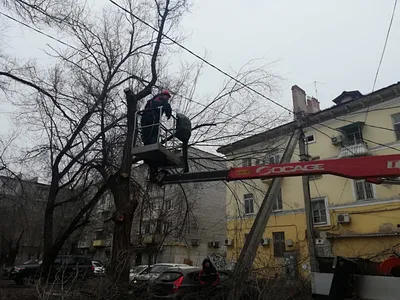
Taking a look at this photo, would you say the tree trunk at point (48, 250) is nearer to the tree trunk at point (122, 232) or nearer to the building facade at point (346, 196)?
the tree trunk at point (122, 232)

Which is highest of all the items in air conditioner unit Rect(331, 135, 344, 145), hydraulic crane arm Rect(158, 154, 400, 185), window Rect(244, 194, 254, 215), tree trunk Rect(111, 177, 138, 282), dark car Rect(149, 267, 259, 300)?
air conditioner unit Rect(331, 135, 344, 145)

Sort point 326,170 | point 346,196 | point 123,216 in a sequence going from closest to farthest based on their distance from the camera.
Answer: point 326,170 → point 123,216 → point 346,196

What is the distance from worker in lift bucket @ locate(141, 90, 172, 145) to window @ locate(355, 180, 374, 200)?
16.9 metres

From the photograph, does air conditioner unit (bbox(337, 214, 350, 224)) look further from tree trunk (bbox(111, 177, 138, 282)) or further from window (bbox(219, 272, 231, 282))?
tree trunk (bbox(111, 177, 138, 282))

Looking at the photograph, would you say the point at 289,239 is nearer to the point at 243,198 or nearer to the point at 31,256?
the point at 243,198

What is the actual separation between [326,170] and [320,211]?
1793cm

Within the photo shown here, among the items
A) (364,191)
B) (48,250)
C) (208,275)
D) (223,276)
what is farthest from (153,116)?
(364,191)

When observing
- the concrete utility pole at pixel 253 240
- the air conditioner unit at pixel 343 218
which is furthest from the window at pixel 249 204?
the concrete utility pole at pixel 253 240

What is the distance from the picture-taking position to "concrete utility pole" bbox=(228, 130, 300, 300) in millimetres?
7331

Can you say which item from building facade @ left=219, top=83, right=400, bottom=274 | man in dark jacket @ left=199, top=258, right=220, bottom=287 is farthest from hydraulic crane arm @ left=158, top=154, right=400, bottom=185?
building facade @ left=219, top=83, right=400, bottom=274

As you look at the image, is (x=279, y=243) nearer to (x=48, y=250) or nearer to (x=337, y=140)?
(x=337, y=140)

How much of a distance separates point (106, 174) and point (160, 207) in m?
3.33

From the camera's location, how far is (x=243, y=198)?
25.7 m

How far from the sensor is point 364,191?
20109 mm
